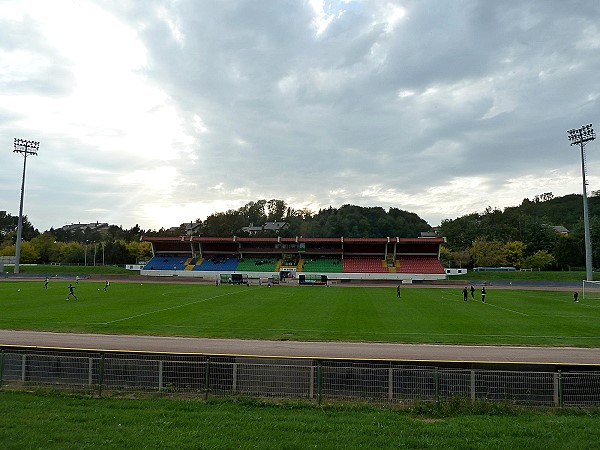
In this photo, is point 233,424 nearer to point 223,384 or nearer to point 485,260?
point 223,384

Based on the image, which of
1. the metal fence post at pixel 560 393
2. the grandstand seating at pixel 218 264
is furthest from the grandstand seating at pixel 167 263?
the metal fence post at pixel 560 393

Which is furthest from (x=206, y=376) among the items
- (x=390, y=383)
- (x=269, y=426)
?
(x=390, y=383)

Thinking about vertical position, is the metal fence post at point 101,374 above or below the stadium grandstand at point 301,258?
below

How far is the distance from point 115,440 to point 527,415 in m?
9.62

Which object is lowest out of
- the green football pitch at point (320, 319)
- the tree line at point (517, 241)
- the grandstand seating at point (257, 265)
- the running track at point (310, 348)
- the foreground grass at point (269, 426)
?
the green football pitch at point (320, 319)

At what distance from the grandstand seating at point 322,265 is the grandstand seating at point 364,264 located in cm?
144

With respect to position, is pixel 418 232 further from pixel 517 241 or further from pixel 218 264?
pixel 218 264

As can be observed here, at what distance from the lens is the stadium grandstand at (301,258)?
81.4m

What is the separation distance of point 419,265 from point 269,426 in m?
77.7

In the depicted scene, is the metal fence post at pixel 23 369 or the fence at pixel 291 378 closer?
the fence at pixel 291 378

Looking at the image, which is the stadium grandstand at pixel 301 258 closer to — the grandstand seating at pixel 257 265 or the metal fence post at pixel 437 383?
the grandstand seating at pixel 257 265

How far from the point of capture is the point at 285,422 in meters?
9.79

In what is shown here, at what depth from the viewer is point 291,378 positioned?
40.2ft

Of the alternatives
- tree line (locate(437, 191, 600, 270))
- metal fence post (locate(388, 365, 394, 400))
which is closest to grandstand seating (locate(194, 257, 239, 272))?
tree line (locate(437, 191, 600, 270))
